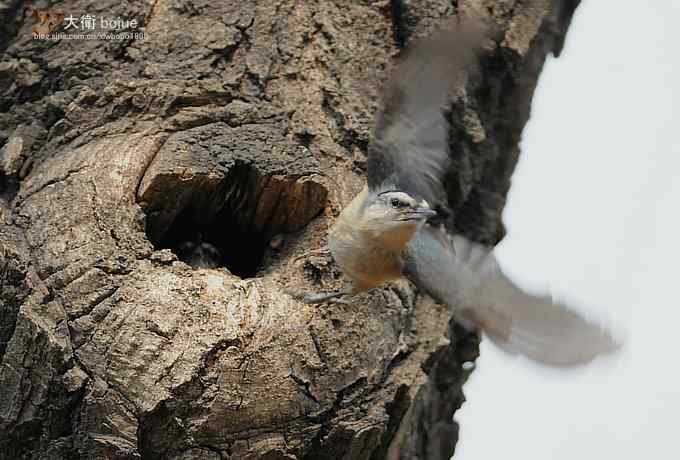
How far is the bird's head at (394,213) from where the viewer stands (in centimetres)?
310

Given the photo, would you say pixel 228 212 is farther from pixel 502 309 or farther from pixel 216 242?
pixel 502 309

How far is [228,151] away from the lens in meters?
3.02

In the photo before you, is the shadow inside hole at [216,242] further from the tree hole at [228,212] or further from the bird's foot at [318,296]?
the bird's foot at [318,296]

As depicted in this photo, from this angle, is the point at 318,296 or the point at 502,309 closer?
the point at 502,309

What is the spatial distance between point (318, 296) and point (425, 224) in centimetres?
60

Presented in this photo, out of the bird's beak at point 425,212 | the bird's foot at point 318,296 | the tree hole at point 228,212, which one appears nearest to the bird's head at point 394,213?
the bird's beak at point 425,212

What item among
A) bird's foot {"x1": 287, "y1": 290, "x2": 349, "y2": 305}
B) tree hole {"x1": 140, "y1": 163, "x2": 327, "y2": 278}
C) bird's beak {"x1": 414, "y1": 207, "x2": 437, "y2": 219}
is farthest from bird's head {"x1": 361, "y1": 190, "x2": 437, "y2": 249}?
bird's foot {"x1": 287, "y1": 290, "x2": 349, "y2": 305}

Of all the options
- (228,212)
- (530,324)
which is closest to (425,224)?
(228,212)

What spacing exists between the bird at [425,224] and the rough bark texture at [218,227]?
0.07 m

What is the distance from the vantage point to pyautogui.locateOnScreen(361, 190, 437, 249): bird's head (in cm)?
310

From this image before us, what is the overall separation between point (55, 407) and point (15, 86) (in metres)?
1.08

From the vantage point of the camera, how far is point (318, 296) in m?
2.89

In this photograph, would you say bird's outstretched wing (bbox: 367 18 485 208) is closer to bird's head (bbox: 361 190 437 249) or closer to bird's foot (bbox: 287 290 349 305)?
bird's head (bbox: 361 190 437 249)

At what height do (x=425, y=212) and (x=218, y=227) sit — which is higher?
(x=425, y=212)
